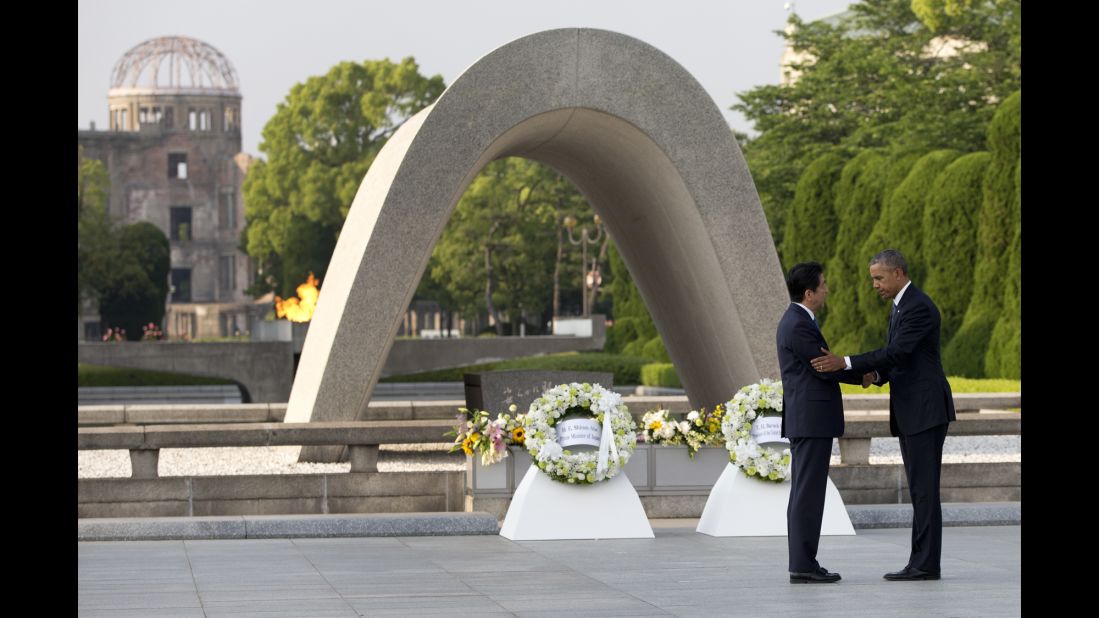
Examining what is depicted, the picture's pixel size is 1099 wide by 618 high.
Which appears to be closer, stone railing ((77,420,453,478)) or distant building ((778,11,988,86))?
stone railing ((77,420,453,478))

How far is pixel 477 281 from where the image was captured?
59.2 metres

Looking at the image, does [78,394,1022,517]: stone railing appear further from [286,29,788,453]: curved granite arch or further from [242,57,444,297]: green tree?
[242,57,444,297]: green tree

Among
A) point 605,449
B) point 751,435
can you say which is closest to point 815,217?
point 751,435

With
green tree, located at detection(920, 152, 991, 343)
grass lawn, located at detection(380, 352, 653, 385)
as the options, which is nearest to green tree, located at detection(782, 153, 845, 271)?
green tree, located at detection(920, 152, 991, 343)

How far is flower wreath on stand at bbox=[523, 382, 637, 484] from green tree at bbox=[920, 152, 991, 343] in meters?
21.2

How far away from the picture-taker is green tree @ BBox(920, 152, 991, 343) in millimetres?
31641

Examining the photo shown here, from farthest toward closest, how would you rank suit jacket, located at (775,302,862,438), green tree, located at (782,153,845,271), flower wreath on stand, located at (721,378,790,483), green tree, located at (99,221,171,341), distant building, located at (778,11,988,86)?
green tree, located at (99,221,171,341) → distant building, located at (778,11,988,86) → green tree, located at (782,153,845,271) → flower wreath on stand, located at (721,378,790,483) → suit jacket, located at (775,302,862,438)

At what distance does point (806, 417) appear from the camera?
920 cm

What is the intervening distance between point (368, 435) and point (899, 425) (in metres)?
5.17

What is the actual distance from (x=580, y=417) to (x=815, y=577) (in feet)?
9.32

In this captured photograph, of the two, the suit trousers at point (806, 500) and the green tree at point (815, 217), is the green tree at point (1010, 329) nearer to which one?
the green tree at point (815, 217)

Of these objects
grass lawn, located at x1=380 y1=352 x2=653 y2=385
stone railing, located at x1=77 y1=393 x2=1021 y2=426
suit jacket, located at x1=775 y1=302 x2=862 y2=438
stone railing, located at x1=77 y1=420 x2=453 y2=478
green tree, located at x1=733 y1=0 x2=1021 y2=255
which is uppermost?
green tree, located at x1=733 y1=0 x2=1021 y2=255
